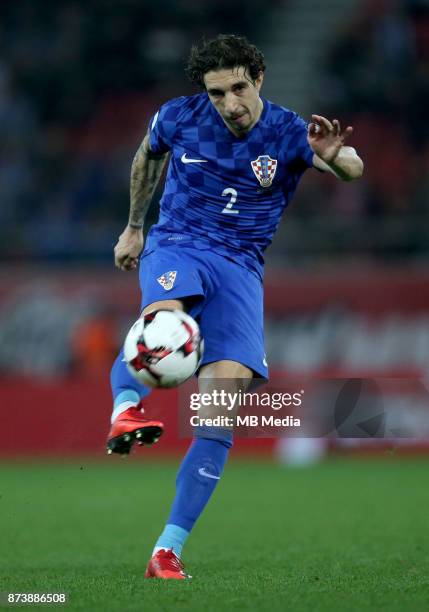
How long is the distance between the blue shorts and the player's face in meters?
0.65

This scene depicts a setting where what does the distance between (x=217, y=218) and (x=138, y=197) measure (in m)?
0.51

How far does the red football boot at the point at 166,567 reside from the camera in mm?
5082

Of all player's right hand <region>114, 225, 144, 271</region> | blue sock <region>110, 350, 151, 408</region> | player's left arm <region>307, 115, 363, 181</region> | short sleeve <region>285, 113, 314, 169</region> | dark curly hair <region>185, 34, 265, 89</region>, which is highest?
dark curly hair <region>185, 34, 265, 89</region>

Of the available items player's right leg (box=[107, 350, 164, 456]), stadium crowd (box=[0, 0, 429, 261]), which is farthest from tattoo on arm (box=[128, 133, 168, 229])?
stadium crowd (box=[0, 0, 429, 261])

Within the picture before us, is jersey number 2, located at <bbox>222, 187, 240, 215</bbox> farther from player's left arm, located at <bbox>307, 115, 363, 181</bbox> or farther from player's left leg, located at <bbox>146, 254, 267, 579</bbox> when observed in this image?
player's left arm, located at <bbox>307, 115, 363, 181</bbox>

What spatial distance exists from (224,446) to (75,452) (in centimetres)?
889

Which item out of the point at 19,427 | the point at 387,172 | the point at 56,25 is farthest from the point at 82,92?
the point at 19,427

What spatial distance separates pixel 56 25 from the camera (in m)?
18.6

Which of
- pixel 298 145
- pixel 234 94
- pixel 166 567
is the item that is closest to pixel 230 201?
pixel 298 145

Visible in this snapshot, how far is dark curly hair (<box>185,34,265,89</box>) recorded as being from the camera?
5.24m

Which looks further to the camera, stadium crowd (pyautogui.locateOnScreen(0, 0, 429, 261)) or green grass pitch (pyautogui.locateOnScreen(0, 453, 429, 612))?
stadium crowd (pyautogui.locateOnScreen(0, 0, 429, 261))

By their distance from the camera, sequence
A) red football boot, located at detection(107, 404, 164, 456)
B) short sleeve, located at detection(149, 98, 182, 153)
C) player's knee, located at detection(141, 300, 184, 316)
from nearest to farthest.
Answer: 1. red football boot, located at detection(107, 404, 164, 456)
2. player's knee, located at detection(141, 300, 184, 316)
3. short sleeve, located at detection(149, 98, 182, 153)

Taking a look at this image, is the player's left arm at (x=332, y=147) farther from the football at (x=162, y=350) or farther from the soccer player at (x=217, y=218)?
the football at (x=162, y=350)

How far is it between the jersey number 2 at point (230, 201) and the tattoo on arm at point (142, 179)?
47cm
